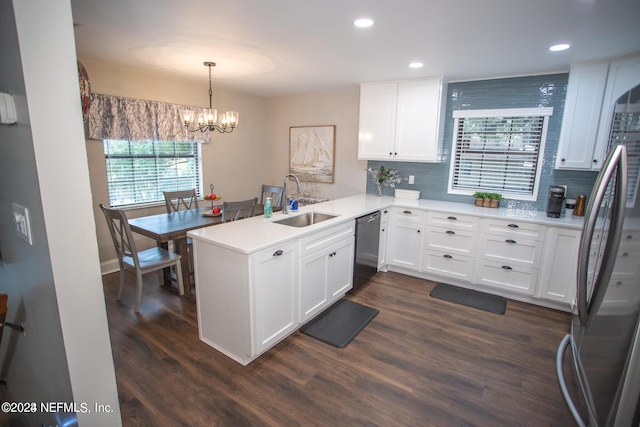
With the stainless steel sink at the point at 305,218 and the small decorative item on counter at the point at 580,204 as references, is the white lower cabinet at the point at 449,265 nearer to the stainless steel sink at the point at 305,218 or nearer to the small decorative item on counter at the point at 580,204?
the small decorative item on counter at the point at 580,204

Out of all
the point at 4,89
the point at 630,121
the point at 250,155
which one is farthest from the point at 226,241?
the point at 250,155

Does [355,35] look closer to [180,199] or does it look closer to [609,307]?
[609,307]

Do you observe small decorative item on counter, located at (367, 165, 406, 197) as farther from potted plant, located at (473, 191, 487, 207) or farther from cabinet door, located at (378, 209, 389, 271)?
potted plant, located at (473, 191, 487, 207)

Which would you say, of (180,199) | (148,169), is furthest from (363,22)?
(148,169)

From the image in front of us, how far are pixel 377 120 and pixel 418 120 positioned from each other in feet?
1.72

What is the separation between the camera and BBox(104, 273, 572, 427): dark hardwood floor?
1838 millimetres

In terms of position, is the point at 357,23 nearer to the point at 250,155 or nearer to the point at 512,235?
the point at 512,235

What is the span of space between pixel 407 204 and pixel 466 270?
0.98 m

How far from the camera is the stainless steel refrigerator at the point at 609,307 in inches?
35.7

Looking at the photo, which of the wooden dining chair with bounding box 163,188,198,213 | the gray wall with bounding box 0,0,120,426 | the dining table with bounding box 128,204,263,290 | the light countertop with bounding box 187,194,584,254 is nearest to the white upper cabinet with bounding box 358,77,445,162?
the light countertop with bounding box 187,194,584,254

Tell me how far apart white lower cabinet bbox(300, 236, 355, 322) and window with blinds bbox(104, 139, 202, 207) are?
2649 mm

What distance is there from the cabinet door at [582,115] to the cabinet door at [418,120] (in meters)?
1.19

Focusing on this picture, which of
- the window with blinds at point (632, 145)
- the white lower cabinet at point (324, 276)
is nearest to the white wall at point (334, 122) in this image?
the white lower cabinet at point (324, 276)

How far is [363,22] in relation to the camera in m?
2.20
